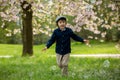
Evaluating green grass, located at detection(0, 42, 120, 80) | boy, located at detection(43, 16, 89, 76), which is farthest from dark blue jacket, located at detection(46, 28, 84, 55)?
green grass, located at detection(0, 42, 120, 80)

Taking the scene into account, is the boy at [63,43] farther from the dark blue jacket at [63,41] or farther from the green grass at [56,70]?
the green grass at [56,70]

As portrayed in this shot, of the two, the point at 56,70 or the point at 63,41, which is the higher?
the point at 63,41

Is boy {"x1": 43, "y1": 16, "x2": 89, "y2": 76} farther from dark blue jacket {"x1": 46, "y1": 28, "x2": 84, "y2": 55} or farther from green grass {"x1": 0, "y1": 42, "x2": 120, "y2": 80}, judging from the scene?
green grass {"x1": 0, "y1": 42, "x2": 120, "y2": 80}

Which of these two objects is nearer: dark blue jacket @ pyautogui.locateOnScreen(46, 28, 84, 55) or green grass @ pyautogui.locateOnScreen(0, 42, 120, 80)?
dark blue jacket @ pyautogui.locateOnScreen(46, 28, 84, 55)

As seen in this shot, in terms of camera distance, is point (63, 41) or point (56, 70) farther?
point (56, 70)

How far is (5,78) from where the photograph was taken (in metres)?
11.4

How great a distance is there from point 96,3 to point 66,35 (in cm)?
182

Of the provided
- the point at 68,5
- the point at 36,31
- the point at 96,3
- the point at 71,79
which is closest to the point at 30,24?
the point at 36,31

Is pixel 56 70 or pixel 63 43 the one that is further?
pixel 56 70

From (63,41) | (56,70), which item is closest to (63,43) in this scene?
(63,41)

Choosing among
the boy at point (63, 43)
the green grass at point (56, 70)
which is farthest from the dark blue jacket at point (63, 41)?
the green grass at point (56, 70)

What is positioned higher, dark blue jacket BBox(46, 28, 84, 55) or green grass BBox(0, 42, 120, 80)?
dark blue jacket BBox(46, 28, 84, 55)

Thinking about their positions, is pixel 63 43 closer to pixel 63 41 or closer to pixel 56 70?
pixel 63 41

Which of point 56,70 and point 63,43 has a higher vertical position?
point 63,43
